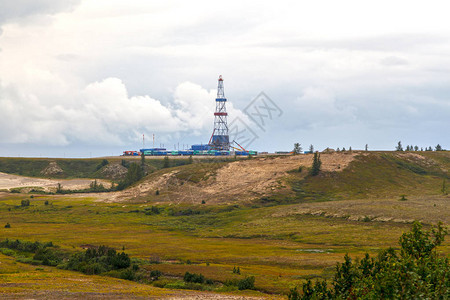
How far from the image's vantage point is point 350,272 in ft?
129

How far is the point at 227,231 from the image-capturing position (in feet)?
421

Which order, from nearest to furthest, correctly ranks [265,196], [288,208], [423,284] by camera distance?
[423,284] → [288,208] → [265,196]

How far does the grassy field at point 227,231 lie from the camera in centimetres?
6744

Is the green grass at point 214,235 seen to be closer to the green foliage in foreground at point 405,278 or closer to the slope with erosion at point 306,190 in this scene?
the slope with erosion at point 306,190

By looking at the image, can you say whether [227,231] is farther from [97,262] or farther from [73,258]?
[97,262]

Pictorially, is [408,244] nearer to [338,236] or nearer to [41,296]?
[41,296]

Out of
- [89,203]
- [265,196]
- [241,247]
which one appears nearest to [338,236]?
[241,247]

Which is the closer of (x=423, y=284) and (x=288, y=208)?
(x=423, y=284)

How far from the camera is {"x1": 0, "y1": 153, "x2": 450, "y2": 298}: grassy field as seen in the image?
67438mm

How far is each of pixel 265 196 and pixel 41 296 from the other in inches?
5066

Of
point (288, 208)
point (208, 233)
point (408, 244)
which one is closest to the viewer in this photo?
point (408, 244)

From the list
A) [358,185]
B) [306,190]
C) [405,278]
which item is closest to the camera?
[405,278]

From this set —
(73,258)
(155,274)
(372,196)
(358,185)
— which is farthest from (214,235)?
(358,185)

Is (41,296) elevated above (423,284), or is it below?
below
